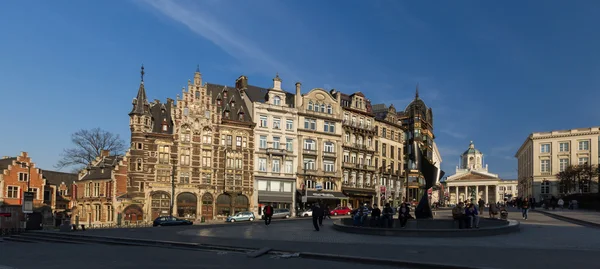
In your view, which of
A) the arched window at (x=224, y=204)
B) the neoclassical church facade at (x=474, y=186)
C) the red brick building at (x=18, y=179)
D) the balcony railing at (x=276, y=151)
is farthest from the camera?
the neoclassical church facade at (x=474, y=186)

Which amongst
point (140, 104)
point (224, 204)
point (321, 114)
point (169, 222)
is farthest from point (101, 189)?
point (321, 114)

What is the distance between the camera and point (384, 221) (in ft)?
96.3

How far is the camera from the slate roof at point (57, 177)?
88.4m

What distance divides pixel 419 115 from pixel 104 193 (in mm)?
61212

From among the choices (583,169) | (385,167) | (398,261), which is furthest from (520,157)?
(398,261)

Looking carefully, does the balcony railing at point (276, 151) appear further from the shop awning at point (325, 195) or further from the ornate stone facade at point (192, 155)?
the shop awning at point (325, 195)

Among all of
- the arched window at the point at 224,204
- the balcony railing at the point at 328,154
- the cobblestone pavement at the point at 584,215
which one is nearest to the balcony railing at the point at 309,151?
the balcony railing at the point at 328,154

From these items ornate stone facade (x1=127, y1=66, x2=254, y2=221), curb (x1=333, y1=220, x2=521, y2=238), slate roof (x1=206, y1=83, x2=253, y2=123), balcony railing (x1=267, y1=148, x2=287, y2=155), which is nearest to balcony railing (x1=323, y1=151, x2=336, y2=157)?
balcony railing (x1=267, y1=148, x2=287, y2=155)

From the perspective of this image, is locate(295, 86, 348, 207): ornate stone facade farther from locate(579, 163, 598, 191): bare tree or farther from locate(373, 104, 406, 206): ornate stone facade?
locate(579, 163, 598, 191): bare tree

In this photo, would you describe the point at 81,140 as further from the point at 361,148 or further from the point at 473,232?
the point at 473,232

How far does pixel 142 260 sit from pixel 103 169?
5433 cm

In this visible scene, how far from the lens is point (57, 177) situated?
90.9 metres

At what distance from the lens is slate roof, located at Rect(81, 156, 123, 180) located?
66256mm

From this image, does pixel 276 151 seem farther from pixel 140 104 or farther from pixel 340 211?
pixel 140 104
